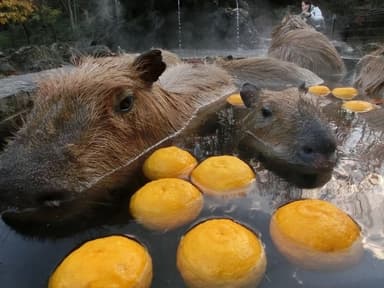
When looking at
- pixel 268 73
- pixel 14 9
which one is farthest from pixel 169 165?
pixel 14 9

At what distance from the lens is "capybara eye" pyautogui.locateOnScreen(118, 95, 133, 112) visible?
3021mm

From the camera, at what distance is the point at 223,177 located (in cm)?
240

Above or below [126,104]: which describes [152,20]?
below

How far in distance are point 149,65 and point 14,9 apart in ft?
73.1

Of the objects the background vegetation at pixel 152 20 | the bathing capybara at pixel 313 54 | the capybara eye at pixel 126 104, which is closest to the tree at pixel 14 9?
the background vegetation at pixel 152 20

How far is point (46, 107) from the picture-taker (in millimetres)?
2684

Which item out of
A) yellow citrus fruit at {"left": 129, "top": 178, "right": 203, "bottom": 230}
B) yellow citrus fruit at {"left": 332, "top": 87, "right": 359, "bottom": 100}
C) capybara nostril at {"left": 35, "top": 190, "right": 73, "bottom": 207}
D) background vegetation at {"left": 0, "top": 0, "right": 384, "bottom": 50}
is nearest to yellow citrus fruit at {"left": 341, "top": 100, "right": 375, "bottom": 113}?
yellow citrus fruit at {"left": 332, "top": 87, "right": 359, "bottom": 100}

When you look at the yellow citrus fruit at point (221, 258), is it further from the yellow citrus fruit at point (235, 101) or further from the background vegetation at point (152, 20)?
the background vegetation at point (152, 20)

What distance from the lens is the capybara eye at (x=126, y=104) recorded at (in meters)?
3.02

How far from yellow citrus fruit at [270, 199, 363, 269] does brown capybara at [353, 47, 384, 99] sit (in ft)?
11.4

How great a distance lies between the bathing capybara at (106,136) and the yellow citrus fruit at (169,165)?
170 mm

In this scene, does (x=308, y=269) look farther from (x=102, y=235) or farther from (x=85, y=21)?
(x=85, y=21)

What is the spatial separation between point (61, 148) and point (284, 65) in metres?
4.57

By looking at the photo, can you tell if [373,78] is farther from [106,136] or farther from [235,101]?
[106,136]
